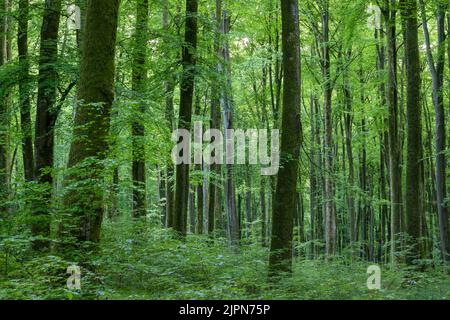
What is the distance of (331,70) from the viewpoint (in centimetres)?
2058

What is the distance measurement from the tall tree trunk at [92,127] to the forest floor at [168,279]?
639mm

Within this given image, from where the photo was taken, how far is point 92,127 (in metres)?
6.77

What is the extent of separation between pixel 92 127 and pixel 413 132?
908cm

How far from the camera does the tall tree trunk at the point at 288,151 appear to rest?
29.6ft

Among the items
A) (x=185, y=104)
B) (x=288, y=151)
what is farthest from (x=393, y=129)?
(x=185, y=104)

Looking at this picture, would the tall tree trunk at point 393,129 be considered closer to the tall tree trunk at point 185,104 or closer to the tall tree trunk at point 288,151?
the tall tree trunk at point 288,151

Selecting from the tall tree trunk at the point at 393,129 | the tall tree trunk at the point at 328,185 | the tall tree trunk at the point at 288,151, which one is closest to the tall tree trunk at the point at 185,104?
the tall tree trunk at the point at 288,151

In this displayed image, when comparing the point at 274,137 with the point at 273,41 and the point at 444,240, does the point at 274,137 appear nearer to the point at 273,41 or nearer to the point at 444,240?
the point at 273,41

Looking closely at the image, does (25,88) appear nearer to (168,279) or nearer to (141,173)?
(141,173)

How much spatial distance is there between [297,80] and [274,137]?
38.1 feet

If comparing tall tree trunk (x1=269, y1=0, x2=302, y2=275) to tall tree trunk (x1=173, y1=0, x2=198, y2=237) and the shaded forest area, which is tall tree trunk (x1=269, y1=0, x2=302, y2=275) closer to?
the shaded forest area

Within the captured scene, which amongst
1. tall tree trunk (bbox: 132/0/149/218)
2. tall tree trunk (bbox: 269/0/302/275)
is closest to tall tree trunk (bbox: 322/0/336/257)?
tall tree trunk (bbox: 132/0/149/218)

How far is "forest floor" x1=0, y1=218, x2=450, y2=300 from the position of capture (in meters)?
5.76
